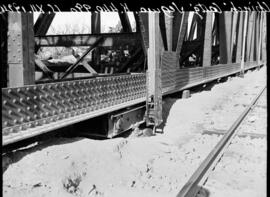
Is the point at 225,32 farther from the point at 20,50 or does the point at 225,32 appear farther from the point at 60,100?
the point at 20,50

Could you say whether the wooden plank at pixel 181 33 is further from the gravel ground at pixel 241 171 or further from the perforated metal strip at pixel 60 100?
the gravel ground at pixel 241 171

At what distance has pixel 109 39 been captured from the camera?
1095 centimetres

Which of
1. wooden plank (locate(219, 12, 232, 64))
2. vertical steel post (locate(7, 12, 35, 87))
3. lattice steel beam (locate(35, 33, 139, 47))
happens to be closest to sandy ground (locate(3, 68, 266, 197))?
vertical steel post (locate(7, 12, 35, 87))

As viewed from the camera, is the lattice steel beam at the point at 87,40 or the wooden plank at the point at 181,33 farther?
the lattice steel beam at the point at 87,40

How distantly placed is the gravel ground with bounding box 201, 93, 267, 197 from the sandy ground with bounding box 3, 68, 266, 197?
13.8 inches

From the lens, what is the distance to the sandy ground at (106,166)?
377cm

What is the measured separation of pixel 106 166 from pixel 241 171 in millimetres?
1727

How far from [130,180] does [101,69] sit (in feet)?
35.0

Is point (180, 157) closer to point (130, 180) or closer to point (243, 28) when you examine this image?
point (130, 180)

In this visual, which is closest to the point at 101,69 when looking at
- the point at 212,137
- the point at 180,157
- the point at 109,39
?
the point at 109,39

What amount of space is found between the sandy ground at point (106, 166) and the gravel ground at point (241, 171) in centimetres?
35


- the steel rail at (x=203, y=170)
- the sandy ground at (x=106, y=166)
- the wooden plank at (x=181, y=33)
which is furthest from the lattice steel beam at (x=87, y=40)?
the steel rail at (x=203, y=170)

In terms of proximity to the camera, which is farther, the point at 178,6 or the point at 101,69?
the point at 101,69

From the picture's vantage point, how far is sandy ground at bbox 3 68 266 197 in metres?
3.77
